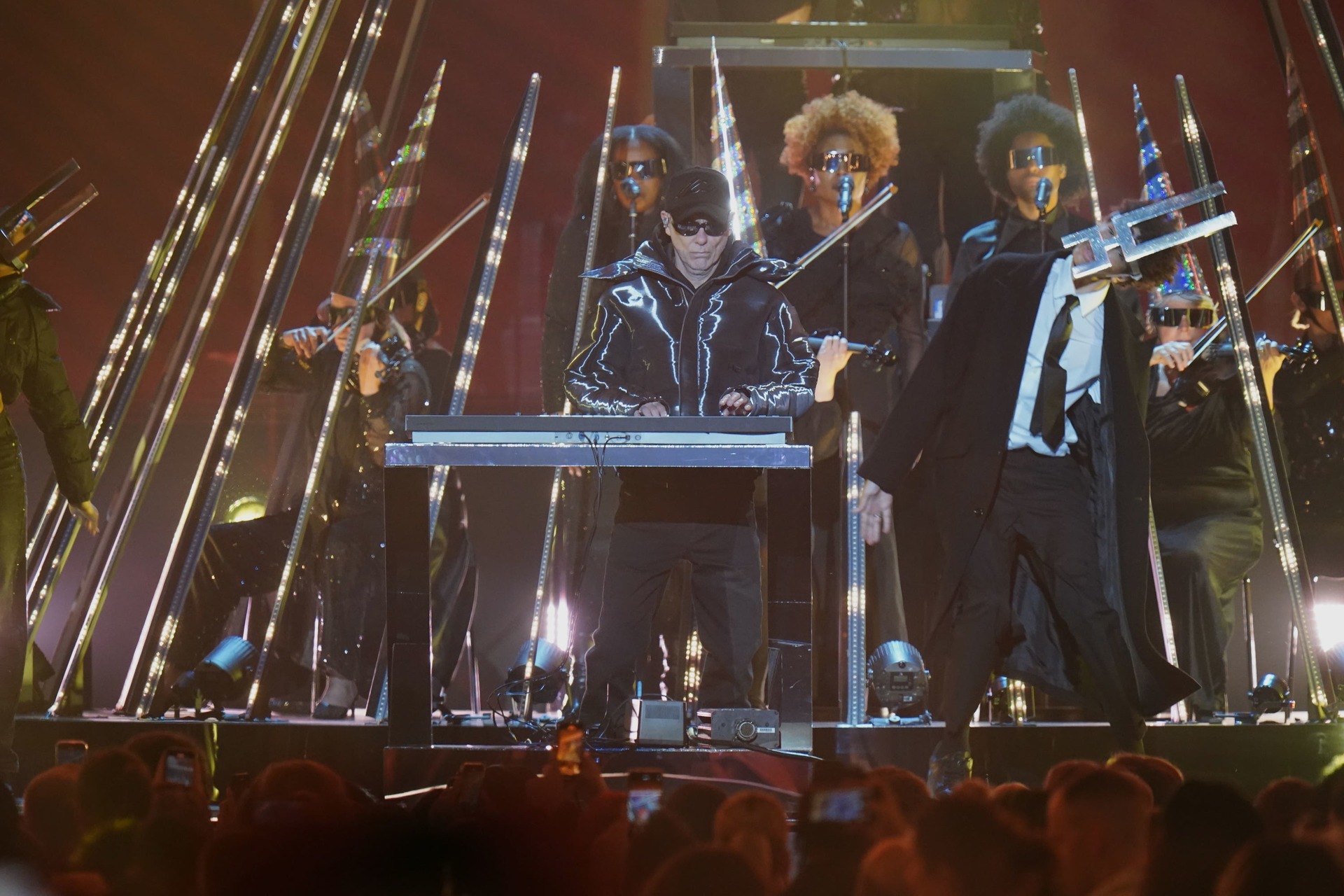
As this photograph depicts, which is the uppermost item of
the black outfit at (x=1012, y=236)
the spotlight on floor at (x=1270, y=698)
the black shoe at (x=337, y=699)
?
the black outfit at (x=1012, y=236)

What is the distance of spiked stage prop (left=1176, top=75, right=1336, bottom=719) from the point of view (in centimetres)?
466

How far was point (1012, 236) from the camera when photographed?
19.0ft

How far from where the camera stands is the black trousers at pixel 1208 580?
5219 millimetres

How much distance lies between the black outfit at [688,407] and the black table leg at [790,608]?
0.26 meters

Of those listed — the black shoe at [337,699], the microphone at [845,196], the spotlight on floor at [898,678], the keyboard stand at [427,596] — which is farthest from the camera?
the microphone at [845,196]

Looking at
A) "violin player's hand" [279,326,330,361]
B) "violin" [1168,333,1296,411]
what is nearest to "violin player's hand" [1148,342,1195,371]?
"violin" [1168,333,1296,411]

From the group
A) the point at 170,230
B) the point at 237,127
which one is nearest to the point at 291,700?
the point at 170,230

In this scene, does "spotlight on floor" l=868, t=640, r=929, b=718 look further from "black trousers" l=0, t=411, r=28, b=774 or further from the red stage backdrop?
the red stage backdrop

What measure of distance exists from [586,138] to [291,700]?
3.41m

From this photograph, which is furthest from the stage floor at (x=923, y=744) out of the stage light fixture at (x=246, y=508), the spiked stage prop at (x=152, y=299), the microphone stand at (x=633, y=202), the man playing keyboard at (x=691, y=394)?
the stage light fixture at (x=246, y=508)

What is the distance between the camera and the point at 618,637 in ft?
12.5

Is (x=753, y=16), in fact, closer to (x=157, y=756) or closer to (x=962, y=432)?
(x=962, y=432)

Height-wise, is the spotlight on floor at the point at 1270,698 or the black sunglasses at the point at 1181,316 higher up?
the black sunglasses at the point at 1181,316

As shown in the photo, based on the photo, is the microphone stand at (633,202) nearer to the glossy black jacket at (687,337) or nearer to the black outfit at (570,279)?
the black outfit at (570,279)
